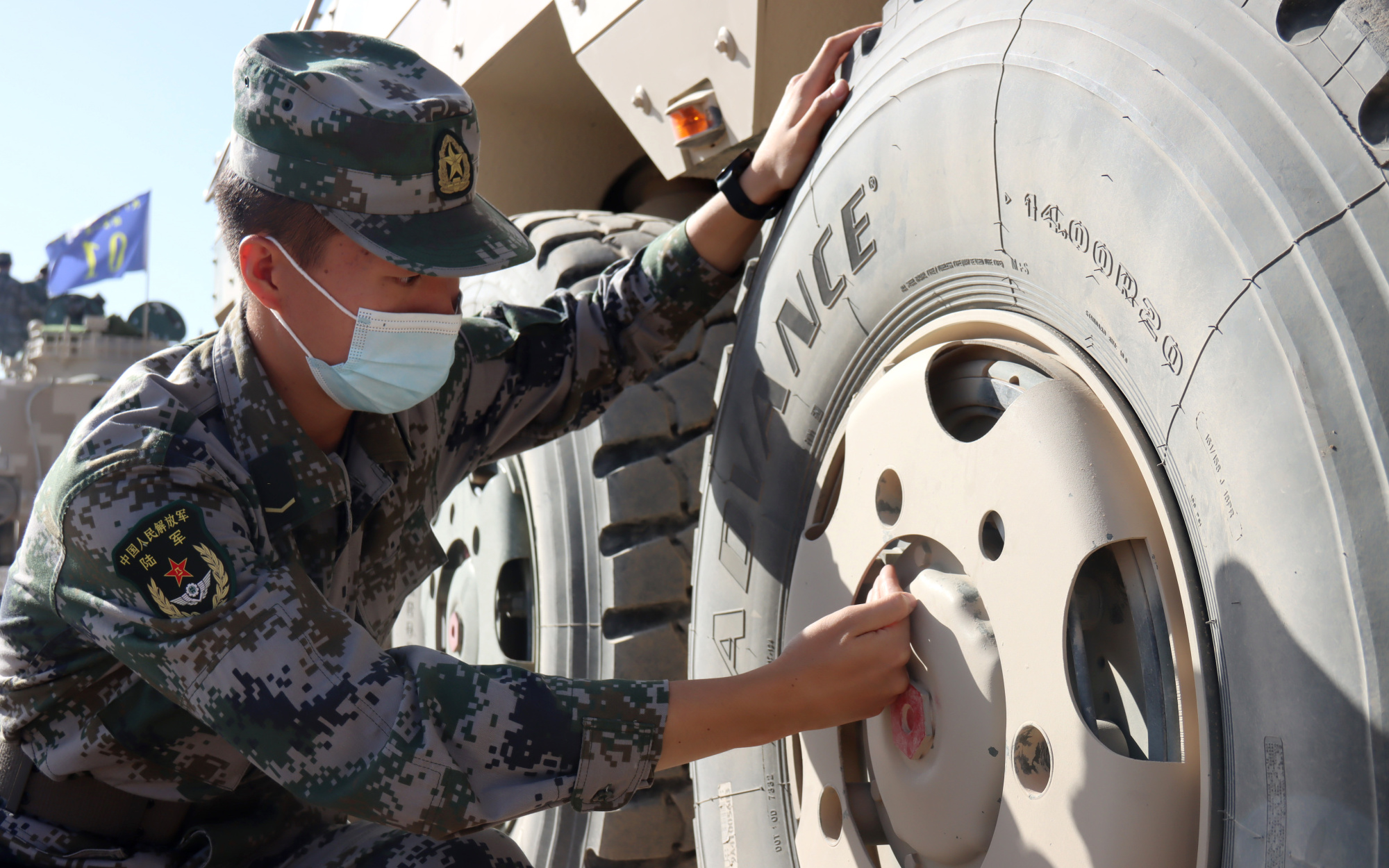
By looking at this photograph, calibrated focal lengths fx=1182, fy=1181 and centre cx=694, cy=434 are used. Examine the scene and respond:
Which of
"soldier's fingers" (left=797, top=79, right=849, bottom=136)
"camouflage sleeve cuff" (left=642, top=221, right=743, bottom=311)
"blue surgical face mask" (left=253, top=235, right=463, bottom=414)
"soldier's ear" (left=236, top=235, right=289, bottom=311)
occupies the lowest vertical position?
"blue surgical face mask" (left=253, top=235, right=463, bottom=414)

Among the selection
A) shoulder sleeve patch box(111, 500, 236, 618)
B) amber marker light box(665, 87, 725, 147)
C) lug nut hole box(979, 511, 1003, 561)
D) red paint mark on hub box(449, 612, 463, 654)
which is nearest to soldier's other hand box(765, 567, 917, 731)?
lug nut hole box(979, 511, 1003, 561)

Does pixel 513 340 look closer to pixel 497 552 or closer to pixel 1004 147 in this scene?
pixel 497 552

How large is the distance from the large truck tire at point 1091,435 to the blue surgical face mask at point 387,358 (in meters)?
0.42

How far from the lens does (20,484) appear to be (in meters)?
9.95

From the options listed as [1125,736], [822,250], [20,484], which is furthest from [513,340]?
[20,484]

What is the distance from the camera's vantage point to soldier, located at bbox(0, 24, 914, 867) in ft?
4.08

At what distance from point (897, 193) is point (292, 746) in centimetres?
86

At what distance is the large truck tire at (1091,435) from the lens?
73cm

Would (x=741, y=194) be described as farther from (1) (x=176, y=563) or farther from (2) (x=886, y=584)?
(1) (x=176, y=563)

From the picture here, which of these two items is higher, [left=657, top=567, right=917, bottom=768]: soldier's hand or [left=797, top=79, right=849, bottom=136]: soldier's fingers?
[left=797, top=79, right=849, bottom=136]: soldier's fingers

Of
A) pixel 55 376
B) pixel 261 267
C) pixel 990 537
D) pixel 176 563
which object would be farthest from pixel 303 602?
pixel 55 376

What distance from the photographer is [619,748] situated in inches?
49.4

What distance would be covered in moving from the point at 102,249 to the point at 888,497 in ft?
44.1

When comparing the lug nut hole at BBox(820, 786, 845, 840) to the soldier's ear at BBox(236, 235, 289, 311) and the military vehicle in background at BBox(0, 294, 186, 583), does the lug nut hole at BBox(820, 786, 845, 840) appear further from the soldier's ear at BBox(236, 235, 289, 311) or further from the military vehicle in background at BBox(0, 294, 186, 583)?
the military vehicle in background at BBox(0, 294, 186, 583)
